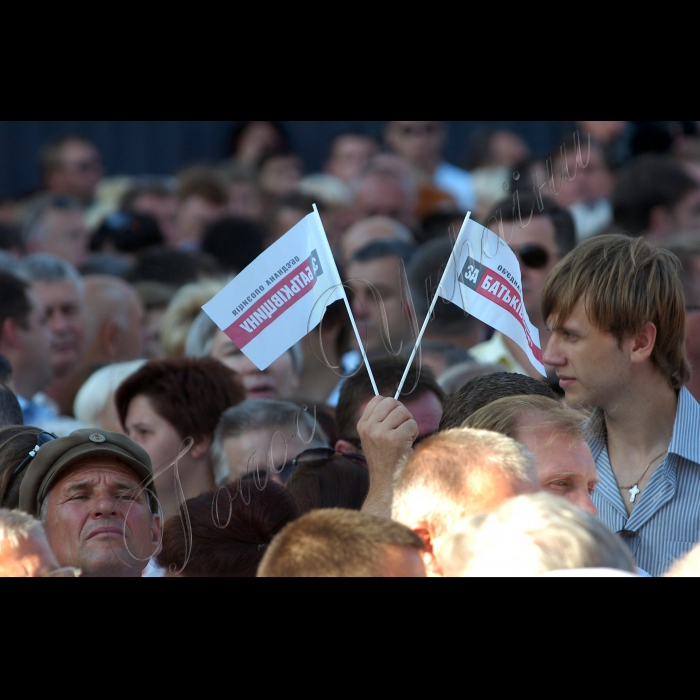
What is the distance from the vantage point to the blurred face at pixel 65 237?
9.26 metres

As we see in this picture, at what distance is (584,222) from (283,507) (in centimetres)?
616

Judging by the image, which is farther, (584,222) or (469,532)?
(584,222)

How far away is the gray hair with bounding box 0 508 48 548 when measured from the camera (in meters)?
2.63

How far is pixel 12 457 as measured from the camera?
11.7ft

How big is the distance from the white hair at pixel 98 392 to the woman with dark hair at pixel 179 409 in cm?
62

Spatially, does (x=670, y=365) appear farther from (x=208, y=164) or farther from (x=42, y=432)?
(x=208, y=164)

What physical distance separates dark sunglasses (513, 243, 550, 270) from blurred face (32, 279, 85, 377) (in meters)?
2.45

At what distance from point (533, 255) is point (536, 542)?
3.52 m

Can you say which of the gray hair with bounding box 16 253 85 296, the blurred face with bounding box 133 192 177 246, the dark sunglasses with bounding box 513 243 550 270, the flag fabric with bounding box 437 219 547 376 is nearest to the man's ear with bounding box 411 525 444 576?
the flag fabric with bounding box 437 219 547 376

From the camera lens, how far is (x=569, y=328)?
11.2ft

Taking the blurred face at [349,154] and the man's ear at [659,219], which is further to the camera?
the blurred face at [349,154]

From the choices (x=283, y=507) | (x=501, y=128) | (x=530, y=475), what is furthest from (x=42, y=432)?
(x=501, y=128)

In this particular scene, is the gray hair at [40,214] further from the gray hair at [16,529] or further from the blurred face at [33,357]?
the gray hair at [16,529]

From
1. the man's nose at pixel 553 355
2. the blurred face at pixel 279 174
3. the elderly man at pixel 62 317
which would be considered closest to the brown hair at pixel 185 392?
the man's nose at pixel 553 355
